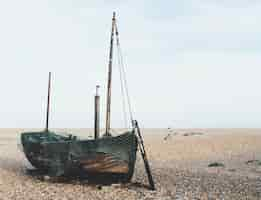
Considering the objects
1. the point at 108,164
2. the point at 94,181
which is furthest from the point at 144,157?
the point at 94,181

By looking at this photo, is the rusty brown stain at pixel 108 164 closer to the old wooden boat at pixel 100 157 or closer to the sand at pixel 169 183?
the old wooden boat at pixel 100 157

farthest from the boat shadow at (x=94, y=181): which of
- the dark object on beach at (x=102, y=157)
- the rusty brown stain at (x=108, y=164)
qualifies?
the rusty brown stain at (x=108, y=164)

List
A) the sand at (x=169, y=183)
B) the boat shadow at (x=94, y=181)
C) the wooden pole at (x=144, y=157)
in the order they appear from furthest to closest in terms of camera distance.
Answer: the boat shadow at (x=94, y=181), the wooden pole at (x=144, y=157), the sand at (x=169, y=183)

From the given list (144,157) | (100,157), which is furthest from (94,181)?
(144,157)

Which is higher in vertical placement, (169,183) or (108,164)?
(108,164)

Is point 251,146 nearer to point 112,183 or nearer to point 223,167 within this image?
point 223,167

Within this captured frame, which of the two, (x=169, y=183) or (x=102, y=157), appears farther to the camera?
(x=169, y=183)

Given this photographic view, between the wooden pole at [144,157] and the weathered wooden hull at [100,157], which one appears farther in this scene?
the weathered wooden hull at [100,157]

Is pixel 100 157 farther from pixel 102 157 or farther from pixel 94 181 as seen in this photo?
pixel 94 181

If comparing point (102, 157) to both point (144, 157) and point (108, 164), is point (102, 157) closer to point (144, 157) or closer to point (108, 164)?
point (108, 164)

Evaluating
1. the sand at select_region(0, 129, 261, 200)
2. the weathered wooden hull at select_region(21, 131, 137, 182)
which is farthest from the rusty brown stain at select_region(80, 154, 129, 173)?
the sand at select_region(0, 129, 261, 200)

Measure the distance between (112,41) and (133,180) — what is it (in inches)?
299

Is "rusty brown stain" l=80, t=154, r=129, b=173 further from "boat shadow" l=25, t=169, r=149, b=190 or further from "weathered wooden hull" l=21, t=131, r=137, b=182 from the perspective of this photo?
"boat shadow" l=25, t=169, r=149, b=190

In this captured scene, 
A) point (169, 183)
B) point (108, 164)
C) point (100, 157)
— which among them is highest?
point (100, 157)
